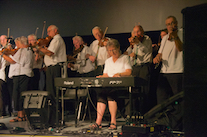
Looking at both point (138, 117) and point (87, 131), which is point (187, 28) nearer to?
point (138, 117)

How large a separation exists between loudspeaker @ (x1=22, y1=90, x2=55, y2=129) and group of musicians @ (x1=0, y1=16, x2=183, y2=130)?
0.45 meters

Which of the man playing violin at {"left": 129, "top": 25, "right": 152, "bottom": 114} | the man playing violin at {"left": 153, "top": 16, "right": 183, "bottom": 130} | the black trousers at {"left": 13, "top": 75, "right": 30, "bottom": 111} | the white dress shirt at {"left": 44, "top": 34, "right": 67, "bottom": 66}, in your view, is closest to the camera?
the man playing violin at {"left": 153, "top": 16, "right": 183, "bottom": 130}

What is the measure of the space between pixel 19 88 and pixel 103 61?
149cm

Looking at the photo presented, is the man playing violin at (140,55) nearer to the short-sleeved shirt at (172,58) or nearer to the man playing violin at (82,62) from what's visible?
the short-sleeved shirt at (172,58)

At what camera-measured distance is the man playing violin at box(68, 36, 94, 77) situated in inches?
168

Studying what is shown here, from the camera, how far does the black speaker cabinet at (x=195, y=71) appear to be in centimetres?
142

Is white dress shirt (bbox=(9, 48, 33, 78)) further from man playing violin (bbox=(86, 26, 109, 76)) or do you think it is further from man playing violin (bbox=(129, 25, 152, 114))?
man playing violin (bbox=(129, 25, 152, 114))

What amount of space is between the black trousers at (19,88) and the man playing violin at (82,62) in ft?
2.84

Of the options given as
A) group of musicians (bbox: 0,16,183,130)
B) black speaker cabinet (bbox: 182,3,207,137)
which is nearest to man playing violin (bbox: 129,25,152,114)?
group of musicians (bbox: 0,16,183,130)

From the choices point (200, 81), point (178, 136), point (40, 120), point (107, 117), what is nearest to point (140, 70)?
point (107, 117)

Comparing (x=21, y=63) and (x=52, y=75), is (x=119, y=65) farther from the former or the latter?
(x=21, y=63)

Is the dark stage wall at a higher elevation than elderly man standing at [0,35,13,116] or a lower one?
higher

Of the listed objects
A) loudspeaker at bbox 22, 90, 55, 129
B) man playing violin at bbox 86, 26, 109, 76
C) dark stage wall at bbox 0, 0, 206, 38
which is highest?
dark stage wall at bbox 0, 0, 206, 38

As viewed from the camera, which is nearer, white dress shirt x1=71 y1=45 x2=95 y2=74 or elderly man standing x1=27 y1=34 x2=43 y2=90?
white dress shirt x1=71 y1=45 x2=95 y2=74
